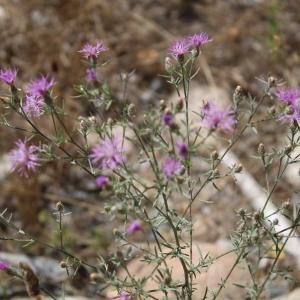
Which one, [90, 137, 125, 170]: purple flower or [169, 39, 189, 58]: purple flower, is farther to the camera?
[169, 39, 189, 58]: purple flower

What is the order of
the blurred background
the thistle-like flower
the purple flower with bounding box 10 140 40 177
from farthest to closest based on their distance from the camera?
the blurred background < the thistle-like flower < the purple flower with bounding box 10 140 40 177

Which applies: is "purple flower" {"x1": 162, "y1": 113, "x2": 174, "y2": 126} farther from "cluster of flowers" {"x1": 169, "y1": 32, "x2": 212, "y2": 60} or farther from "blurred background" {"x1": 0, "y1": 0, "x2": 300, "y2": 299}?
"blurred background" {"x1": 0, "y1": 0, "x2": 300, "y2": 299}

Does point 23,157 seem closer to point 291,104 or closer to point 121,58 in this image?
point 291,104

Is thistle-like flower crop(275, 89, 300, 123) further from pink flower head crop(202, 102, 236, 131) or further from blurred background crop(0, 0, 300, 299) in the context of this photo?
blurred background crop(0, 0, 300, 299)

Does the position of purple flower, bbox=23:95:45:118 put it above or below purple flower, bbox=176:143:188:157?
above

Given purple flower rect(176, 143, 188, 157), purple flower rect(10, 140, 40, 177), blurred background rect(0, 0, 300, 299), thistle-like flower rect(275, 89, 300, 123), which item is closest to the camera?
purple flower rect(176, 143, 188, 157)

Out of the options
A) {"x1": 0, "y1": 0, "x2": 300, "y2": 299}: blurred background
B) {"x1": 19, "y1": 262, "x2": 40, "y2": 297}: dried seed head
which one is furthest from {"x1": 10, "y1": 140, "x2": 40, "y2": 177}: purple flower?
{"x1": 0, "y1": 0, "x2": 300, "y2": 299}: blurred background

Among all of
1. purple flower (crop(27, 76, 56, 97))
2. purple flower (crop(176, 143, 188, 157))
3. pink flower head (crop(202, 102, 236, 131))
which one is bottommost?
purple flower (crop(176, 143, 188, 157))

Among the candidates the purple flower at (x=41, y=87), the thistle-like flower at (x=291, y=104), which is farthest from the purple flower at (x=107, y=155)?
the thistle-like flower at (x=291, y=104)

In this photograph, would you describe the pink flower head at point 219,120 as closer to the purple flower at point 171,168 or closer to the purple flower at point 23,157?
the purple flower at point 171,168

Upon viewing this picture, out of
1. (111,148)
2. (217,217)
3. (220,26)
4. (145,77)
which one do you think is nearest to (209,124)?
(111,148)
